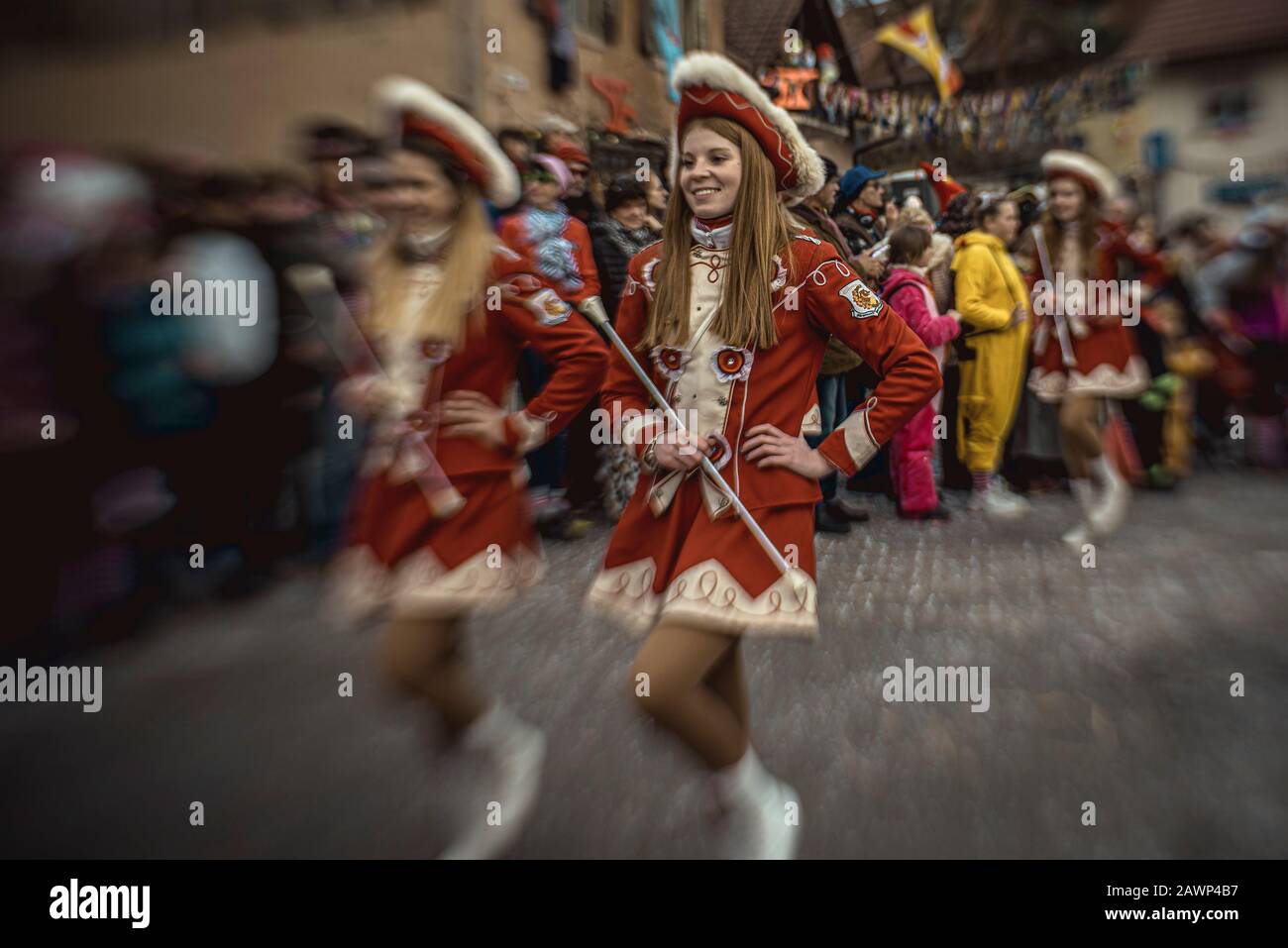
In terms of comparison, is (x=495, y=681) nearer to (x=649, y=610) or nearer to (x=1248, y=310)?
(x=649, y=610)

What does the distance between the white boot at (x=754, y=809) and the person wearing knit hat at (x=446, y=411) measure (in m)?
0.60

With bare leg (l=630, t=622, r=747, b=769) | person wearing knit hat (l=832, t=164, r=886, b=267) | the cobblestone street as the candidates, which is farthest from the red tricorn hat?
bare leg (l=630, t=622, r=747, b=769)

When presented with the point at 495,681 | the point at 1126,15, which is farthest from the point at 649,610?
the point at 1126,15

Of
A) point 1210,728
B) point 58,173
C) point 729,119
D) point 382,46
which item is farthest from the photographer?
point 382,46

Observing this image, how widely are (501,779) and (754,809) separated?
2.24 ft

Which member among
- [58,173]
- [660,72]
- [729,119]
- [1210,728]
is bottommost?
[1210,728]

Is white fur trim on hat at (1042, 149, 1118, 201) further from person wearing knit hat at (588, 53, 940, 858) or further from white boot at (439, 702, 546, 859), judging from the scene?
white boot at (439, 702, 546, 859)

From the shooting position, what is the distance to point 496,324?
7.68 feet

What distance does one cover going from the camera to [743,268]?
6.79 feet

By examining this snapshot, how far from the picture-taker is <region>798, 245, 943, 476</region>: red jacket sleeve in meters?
2.05

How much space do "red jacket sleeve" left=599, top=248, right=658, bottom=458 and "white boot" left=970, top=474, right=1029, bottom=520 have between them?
424 centimetres

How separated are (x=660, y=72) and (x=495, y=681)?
32.8ft

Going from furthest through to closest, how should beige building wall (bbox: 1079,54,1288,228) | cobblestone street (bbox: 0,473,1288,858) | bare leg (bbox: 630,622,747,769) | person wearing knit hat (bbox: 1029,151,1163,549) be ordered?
beige building wall (bbox: 1079,54,1288,228) → person wearing knit hat (bbox: 1029,151,1163,549) → cobblestone street (bbox: 0,473,1288,858) → bare leg (bbox: 630,622,747,769)

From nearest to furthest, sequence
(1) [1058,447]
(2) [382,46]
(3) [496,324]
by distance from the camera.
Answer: (3) [496,324] → (1) [1058,447] → (2) [382,46]
